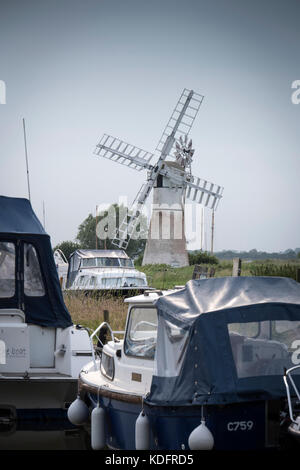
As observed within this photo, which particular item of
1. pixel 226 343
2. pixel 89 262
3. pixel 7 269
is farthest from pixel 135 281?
pixel 226 343

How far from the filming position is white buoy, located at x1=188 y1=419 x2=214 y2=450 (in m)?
7.59

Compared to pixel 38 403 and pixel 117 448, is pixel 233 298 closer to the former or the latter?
pixel 117 448

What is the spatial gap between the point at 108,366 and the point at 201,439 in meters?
2.75

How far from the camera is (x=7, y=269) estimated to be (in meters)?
11.6

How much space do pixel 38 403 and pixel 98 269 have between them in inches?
676

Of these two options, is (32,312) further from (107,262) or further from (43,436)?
(107,262)

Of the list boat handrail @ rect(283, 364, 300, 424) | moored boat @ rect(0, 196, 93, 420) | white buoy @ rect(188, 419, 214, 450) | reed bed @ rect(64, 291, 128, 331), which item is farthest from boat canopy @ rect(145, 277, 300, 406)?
reed bed @ rect(64, 291, 128, 331)

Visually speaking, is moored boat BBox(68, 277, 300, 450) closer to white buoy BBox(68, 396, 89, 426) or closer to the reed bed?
white buoy BBox(68, 396, 89, 426)
